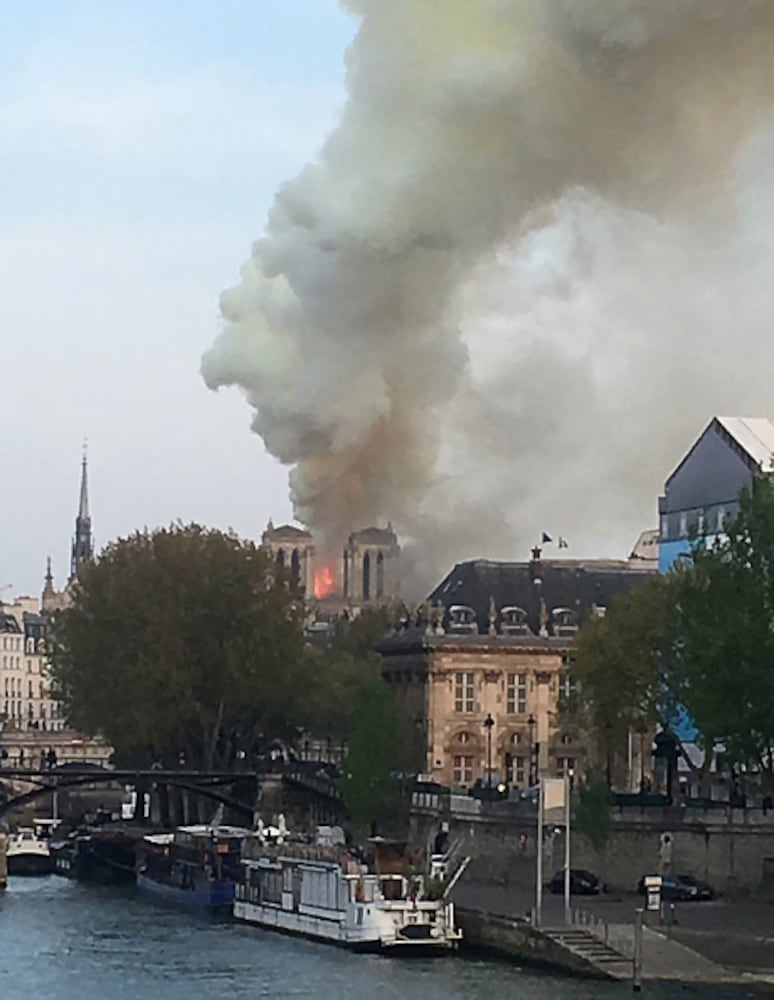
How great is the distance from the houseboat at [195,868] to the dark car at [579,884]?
15116mm

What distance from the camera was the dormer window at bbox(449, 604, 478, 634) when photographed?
5674 inches

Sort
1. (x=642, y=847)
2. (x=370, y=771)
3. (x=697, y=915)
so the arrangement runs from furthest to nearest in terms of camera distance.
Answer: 1. (x=370, y=771)
2. (x=642, y=847)
3. (x=697, y=915)

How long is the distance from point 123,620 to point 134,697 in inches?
162

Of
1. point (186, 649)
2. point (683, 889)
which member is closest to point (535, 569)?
point (186, 649)

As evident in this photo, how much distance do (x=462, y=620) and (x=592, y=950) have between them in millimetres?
61926

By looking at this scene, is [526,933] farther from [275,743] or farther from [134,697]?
[275,743]

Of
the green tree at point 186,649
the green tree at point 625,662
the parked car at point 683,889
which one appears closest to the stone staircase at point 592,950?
the parked car at point 683,889

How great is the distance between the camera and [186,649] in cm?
13838

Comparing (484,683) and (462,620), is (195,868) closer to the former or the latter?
(484,683)

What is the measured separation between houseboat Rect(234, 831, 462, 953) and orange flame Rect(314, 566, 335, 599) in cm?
7097

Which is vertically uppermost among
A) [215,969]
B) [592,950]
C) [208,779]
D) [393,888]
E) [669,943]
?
[208,779]

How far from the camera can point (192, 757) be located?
14338cm

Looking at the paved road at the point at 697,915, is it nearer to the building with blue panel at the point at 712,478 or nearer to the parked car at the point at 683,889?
the parked car at the point at 683,889

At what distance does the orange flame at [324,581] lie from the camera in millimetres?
177000
